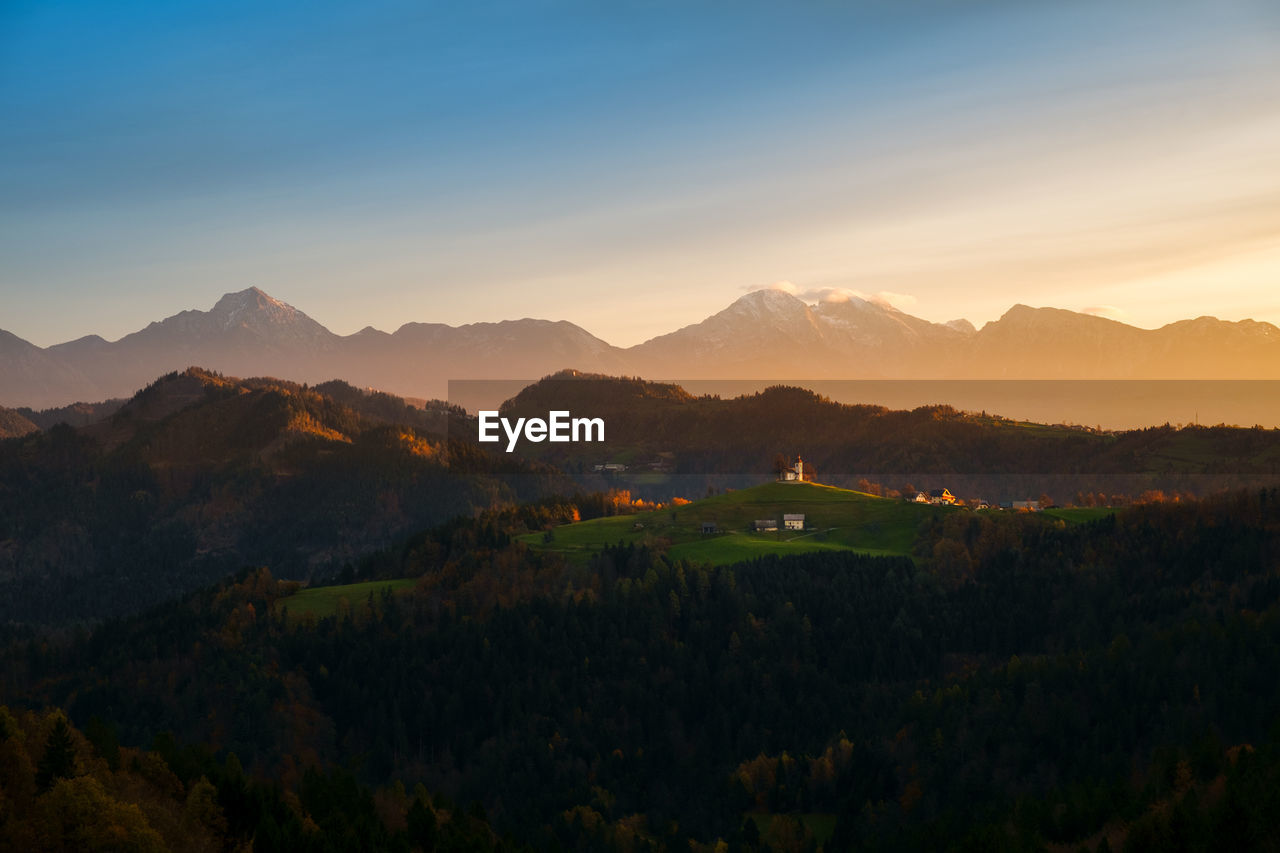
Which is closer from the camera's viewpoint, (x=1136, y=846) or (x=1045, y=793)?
(x=1136, y=846)

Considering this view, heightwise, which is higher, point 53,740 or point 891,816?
point 53,740

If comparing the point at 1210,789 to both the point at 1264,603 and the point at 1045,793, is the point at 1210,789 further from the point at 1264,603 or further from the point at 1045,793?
the point at 1264,603

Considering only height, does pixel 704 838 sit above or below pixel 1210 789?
below

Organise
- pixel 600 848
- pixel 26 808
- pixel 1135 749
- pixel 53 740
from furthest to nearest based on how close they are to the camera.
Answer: pixel 1135 749 < pixel 600 848 < pixel 53 740 < pixel 26 808

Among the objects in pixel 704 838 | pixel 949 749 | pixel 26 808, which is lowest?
pixel 704 838

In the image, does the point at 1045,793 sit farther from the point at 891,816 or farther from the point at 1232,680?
the point at 1232,680

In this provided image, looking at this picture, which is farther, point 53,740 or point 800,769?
point 800,769

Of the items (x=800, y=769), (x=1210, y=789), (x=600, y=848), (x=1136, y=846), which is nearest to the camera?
(x=1136, y=846)

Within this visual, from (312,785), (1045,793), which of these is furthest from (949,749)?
(312,785)

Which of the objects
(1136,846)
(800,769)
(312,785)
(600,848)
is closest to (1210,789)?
(1136,846)
